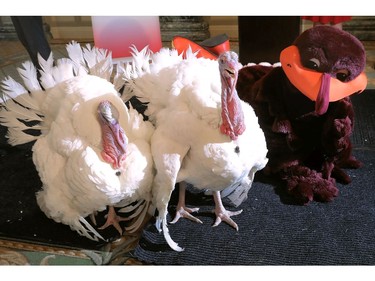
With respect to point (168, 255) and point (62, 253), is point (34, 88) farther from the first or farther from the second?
point (168, 255)

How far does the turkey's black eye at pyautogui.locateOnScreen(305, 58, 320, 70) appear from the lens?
0.95 m

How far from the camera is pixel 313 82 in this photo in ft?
3.12

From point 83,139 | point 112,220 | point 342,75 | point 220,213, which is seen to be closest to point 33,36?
point 83,139

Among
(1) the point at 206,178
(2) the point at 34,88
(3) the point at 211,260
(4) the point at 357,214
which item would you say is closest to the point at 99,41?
(2) the point at 34,88

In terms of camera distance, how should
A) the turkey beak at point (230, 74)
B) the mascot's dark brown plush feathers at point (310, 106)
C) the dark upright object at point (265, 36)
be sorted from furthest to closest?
the dark upright object at point (265, 36)
the mascot's dark brown plush feathers at point (310, 106)
the turkey beak at point (230, 74)

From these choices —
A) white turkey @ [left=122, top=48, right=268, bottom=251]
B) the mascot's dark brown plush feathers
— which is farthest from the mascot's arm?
white turkey @ [left=122, top=48, right=268, bottom=251]

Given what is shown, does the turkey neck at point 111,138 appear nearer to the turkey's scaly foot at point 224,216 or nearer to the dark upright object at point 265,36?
the turkey's scaly foot at point 224,216

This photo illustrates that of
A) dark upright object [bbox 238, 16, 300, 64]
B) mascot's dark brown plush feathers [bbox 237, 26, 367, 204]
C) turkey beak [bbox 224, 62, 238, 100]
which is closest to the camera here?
turkey beak [bbox 224, 62, 238, 100]

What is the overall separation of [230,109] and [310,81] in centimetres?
24

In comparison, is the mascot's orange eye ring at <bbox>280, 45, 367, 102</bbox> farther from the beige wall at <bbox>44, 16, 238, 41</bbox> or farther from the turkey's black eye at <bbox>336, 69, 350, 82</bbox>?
the beige wall at <bbox>44, 16, 238, 41</bbox>

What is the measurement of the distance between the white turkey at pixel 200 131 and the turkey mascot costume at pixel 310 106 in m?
0.16

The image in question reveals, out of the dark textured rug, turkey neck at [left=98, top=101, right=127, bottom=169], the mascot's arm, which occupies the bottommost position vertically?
the dark textured rug

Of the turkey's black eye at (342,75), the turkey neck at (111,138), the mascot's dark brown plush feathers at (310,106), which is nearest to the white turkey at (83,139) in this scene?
the turkey neck at (111,138)

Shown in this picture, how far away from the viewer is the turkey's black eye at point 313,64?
950mm
